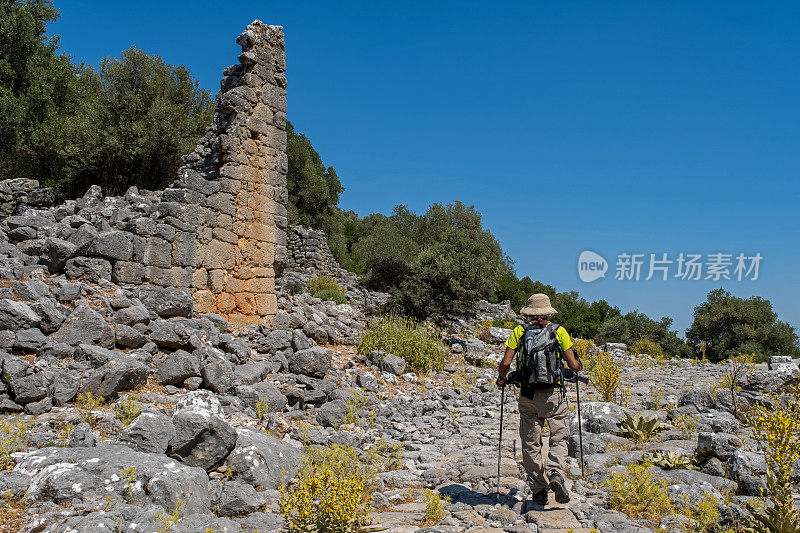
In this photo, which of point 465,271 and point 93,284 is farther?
point 465,271

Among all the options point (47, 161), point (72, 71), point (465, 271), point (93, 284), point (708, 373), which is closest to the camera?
point (93, 284)

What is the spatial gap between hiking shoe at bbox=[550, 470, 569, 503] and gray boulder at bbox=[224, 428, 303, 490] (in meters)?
2.52

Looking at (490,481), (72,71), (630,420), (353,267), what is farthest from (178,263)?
(353,267)

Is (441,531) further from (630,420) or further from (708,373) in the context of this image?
(708,373)

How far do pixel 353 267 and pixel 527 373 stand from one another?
2723 centimetres

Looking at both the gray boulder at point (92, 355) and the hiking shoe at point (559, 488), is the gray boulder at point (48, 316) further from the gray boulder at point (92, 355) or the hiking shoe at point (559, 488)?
the hiking shoe at point (559, 488)

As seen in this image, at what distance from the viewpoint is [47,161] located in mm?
20359

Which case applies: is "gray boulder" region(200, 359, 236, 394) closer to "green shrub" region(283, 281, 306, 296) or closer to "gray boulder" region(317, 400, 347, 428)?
"gray boulder" region(317, 400, 347, 428)

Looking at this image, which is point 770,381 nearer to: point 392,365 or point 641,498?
point 392,365

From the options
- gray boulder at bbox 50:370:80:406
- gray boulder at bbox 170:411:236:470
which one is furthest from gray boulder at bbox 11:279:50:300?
gray boulder at bbox 170:411:236:470

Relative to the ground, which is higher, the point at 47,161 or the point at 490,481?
the point at 47,161

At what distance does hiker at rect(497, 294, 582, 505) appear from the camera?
534 centimetres

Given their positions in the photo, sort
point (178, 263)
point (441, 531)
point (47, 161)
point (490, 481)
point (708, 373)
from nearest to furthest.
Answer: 1. point (441, 531)
2. point (490, 481)
3. point (178, 263)
4. point (708, 373)
5. point (47, 161)

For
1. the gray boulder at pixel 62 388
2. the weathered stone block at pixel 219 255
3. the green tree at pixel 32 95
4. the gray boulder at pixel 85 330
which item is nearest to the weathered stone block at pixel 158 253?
the weathered stone block at pixel 219 255
